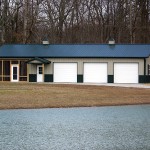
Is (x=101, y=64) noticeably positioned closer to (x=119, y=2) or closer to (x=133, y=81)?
(x=133, y=81)

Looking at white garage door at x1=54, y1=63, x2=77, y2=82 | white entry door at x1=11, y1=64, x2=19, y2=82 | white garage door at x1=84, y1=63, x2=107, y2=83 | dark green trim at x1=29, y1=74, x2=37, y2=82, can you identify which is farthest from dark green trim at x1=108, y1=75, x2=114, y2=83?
white entry door at x1=11, y1=64, x2=19, y2=82

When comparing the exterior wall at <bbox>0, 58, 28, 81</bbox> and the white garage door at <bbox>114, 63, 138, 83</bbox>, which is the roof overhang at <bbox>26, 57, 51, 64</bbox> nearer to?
the exterior wall at <bbox>0, 58, 28, 81</bbox>

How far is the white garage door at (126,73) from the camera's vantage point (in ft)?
139

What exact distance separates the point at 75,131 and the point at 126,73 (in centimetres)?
3150

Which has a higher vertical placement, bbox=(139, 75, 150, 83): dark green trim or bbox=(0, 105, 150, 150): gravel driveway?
bbox=(139, 75, 150, 83): dark green trim

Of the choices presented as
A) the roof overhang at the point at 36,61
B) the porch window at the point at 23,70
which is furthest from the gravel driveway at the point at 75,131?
the porch window at the point at 23,70

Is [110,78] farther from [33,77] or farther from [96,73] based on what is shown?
[33,77]

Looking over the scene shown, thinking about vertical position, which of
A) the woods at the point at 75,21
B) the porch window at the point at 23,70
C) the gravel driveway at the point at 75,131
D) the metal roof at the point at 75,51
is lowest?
the gravel driveway at the point at 75,131

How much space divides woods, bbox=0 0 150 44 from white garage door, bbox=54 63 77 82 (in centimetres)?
1079

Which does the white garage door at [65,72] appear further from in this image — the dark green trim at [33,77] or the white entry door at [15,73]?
the white entry door at [15,73]

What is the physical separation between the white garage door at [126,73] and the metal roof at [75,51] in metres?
1.07

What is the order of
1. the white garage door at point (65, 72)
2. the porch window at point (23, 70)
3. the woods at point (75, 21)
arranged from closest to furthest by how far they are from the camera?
the white garage door at point (65, 72) < the porch window at point (23, 70) < the woods at point (75, 21)

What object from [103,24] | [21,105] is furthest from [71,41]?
[21,105]

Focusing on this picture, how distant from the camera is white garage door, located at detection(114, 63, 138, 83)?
4241 centimetres
